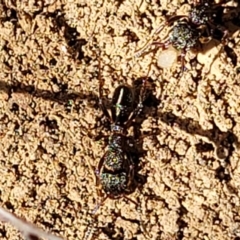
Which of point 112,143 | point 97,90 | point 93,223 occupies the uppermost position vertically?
point 97,90

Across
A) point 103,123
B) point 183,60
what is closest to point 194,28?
point 183,60

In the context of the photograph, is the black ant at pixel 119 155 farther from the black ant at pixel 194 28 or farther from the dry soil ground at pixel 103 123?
the black ant at pixel 194 28

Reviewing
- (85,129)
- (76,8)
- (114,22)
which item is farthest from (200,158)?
(76,8)

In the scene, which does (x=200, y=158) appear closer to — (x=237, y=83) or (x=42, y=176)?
(x=237, y=83)

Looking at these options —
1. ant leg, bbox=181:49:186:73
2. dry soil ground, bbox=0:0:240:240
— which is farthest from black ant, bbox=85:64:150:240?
ant leg, bbox=181:49:186:73

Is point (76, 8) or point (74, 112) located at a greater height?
point (76, 8)

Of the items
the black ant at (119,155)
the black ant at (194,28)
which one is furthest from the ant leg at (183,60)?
the black ant at (119,155)

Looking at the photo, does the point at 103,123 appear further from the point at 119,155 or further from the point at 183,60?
the point at 183,60
